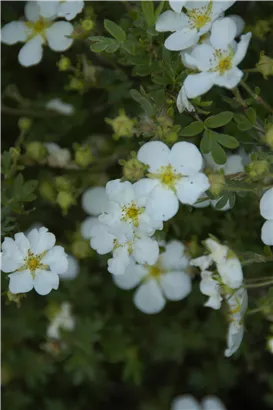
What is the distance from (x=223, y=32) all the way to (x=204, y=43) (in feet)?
0.20

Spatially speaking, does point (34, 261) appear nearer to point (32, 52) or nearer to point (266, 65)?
point (32, 52)

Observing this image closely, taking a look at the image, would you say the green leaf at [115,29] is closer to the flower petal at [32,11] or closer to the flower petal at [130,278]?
the flower petal at [32,11]

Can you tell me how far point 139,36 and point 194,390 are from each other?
4.48 feet

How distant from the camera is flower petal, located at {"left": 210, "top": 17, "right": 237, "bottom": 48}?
136 cm

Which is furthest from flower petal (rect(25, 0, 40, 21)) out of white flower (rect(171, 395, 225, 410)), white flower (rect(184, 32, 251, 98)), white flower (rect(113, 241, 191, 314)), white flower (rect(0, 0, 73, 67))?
white flower (rect(171, 395, 225, 410))

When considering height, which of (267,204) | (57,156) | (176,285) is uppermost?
(267,204)

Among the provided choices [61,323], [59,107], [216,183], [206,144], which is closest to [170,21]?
[206,144]

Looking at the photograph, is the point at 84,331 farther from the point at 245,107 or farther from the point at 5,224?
the point at 245,107

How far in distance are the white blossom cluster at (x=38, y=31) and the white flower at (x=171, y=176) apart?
442mm

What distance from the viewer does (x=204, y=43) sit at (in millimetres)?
1418

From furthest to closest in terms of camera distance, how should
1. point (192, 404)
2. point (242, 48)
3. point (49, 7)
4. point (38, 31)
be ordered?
point (192, 404)
point (38, 31)
point (49, 7)
point (242, 48)

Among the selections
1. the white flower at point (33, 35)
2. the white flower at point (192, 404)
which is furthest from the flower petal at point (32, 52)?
the white flower at point (192, 404)

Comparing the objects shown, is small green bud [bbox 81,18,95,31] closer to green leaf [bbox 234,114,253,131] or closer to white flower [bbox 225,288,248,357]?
green leaf [bbox 234,114,253,131]

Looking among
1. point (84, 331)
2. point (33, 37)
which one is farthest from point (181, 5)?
point (84, 331)
